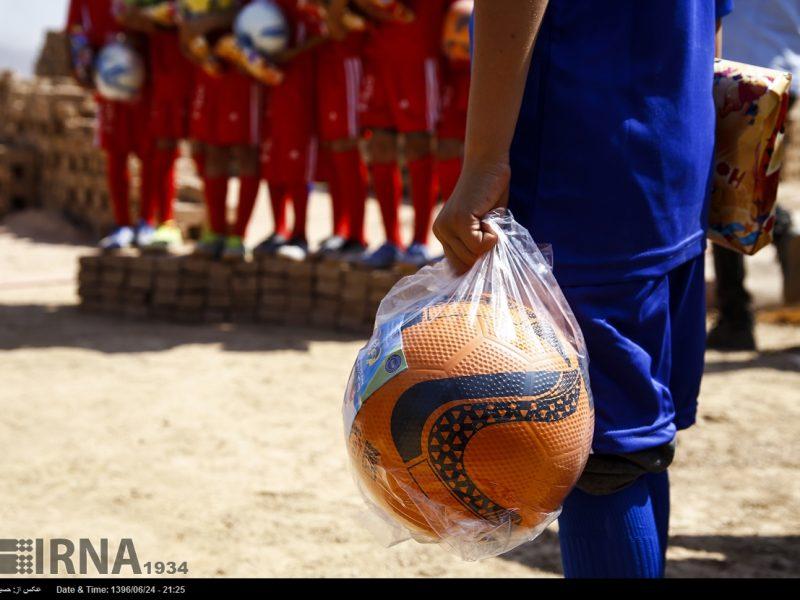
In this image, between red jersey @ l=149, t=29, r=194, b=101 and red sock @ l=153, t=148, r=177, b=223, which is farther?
red sock @ l=153, t=148, r=177, b=223

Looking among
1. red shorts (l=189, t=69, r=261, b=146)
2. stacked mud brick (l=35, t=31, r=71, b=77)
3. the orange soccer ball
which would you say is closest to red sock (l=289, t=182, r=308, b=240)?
red shorts (l=189, t=69, r=261, b=146)

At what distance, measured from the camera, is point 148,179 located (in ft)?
22.5

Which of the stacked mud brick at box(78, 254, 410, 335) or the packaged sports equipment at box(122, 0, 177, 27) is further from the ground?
the packaged sports equipment at box(122, 0, 177, 27)

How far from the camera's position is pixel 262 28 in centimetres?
554

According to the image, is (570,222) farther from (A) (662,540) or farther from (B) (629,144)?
(A) (662,540)

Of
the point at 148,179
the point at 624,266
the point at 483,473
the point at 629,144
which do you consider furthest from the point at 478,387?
the point at 148,179

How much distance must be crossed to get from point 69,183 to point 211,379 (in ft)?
22.0

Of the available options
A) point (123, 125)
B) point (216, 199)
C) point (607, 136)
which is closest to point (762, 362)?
point (216, 199)

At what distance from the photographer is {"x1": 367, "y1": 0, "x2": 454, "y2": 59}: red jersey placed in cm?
528

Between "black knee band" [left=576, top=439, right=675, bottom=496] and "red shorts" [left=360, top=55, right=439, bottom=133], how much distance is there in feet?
13.3

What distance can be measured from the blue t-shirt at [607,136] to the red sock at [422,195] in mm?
4108

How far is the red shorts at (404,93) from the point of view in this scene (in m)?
5.29

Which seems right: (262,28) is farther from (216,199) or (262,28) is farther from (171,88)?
(216,199)

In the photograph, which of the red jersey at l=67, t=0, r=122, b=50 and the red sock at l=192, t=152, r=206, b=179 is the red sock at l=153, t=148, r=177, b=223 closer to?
the red sock at l=192, t=152, r=206, b=179
